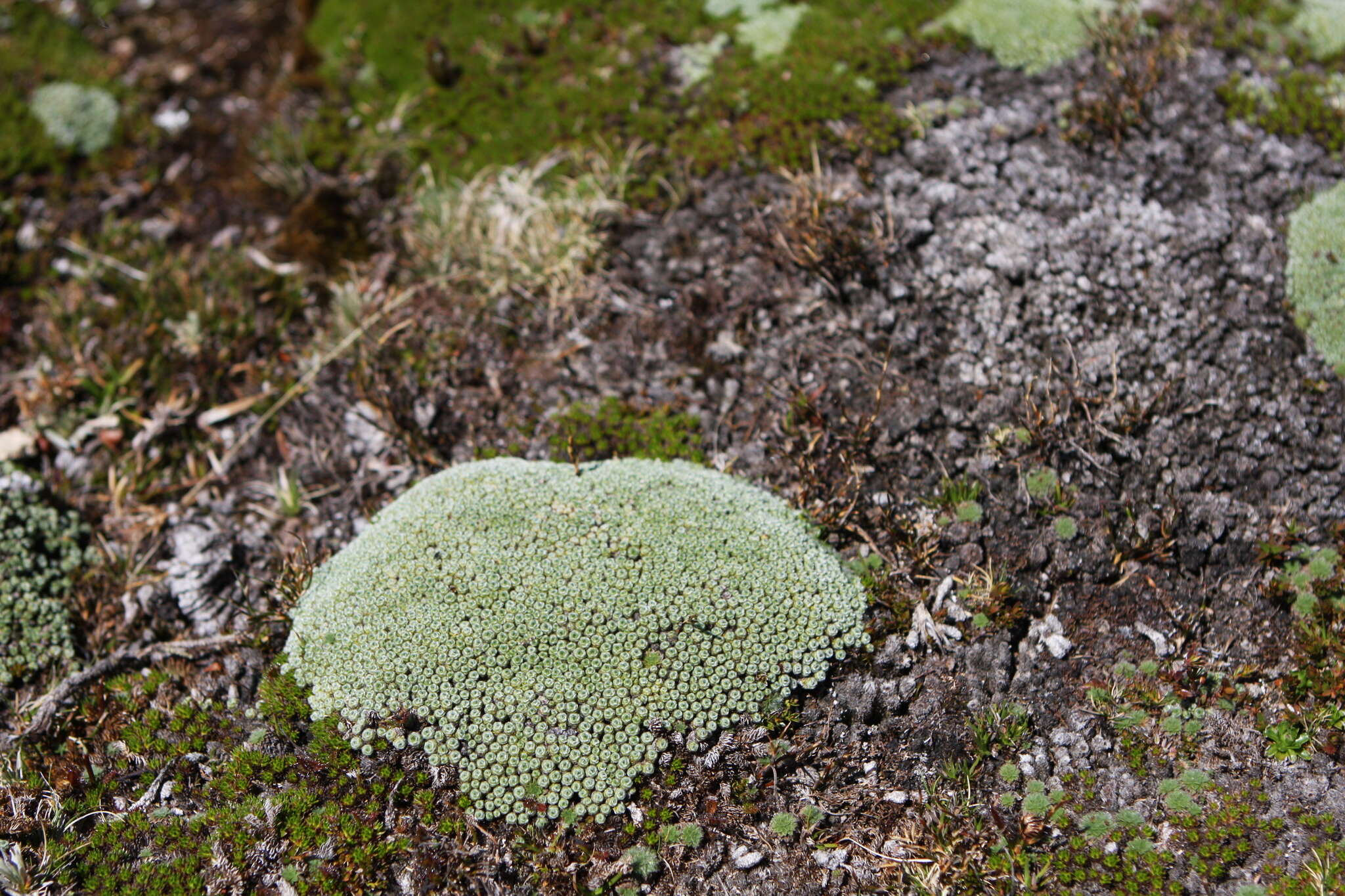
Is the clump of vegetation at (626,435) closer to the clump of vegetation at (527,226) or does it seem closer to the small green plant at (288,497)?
the clump of vegetation at (527,226)

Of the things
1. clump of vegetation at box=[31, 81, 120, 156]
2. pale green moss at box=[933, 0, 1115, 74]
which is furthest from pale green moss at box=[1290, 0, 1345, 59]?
clump of vegetation at box=[31, 81, 120, 156]

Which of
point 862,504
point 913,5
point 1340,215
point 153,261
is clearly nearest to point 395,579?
point 862,504

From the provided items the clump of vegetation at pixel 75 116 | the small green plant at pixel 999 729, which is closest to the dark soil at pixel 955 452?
the small green plant at pixel 999 729

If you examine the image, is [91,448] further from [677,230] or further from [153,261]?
[677,230]

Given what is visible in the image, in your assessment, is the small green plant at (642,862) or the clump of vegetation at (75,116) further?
the clump of vegetation at (75,116)

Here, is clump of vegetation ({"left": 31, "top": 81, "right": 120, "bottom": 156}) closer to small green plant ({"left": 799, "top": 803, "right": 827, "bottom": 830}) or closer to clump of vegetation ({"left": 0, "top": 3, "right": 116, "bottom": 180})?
clump of vegetation ({"left": 0, "top": 3, "right": 116, "bottom": 180})
